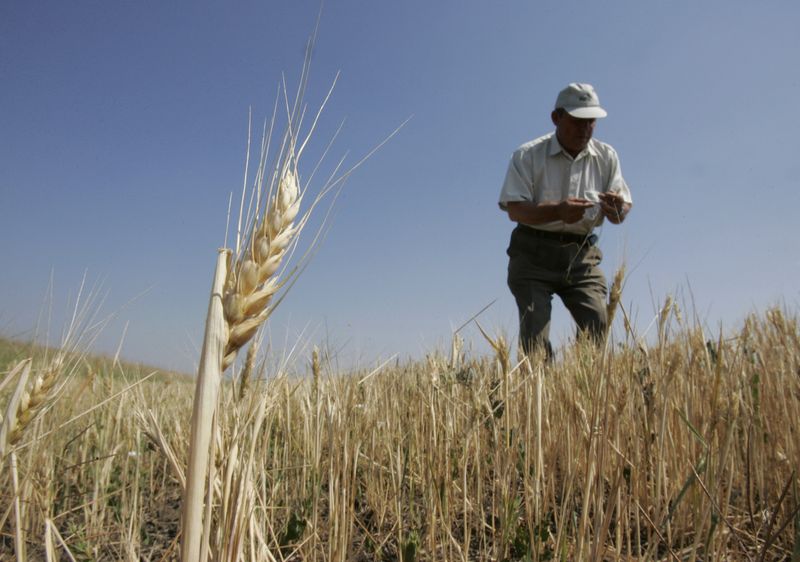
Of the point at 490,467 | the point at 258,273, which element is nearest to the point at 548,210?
the point at 490,467

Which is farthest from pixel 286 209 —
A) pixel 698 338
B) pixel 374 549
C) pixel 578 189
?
pixel 578 189

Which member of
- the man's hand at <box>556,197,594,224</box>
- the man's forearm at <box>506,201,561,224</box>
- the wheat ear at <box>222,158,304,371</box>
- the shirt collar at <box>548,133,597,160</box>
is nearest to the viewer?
the wheat ear at <box>222,158,304,371</box>

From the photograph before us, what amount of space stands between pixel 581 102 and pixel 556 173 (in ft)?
1.79

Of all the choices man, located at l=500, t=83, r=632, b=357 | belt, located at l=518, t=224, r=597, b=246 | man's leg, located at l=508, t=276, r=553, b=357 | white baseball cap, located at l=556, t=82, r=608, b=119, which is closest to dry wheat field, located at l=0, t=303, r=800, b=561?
man's leg, located at l=508, t=276, r=553, b=357

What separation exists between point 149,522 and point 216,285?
1.96 meters

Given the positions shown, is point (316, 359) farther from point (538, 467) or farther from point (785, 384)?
point (785, 384)

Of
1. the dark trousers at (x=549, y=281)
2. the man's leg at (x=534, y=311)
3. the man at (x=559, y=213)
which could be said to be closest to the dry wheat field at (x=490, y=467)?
the man's leg at (x=534, y=311)

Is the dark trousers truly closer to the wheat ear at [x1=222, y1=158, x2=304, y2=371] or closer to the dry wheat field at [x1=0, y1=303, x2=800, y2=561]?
the dry wheat field at [x1=0, y1=303, x2=800, y2=561]

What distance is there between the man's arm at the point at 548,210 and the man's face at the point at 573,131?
0.53 metres

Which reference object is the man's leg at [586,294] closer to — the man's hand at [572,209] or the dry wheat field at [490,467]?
the man's hand at [572,209]

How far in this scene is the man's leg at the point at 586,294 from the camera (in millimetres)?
3834

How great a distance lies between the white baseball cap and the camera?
12.2 ft

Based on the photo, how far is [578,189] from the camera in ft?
13.1

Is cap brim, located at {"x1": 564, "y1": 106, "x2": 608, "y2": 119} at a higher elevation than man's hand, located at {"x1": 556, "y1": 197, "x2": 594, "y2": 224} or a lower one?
higher
